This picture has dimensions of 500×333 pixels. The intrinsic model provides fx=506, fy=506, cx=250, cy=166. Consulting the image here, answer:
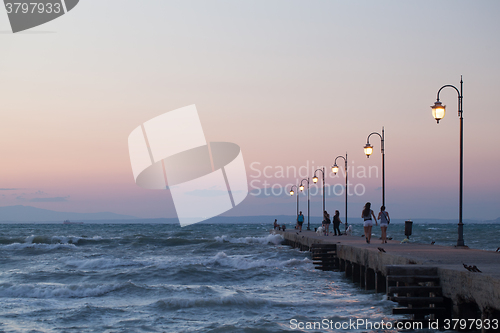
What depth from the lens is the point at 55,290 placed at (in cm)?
1873

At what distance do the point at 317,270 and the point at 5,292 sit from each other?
1314 cm

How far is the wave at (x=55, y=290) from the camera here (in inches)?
718

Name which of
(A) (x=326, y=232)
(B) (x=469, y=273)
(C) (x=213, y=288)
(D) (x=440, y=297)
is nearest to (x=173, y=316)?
(C) (x=213, y=288)

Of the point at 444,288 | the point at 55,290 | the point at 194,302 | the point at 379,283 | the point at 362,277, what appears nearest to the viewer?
the point at 444,288

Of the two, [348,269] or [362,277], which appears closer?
[362,277]

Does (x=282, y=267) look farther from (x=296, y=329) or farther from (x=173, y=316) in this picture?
(x=296, y=329)

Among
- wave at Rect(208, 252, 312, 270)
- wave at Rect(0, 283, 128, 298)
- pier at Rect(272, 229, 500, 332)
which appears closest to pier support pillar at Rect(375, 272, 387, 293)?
pier at Rect(272, 229, 500, 332)

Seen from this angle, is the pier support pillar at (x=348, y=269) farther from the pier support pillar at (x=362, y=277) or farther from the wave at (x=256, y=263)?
the wave at (x=256, y=263)

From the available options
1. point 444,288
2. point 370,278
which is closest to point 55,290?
point 370,278

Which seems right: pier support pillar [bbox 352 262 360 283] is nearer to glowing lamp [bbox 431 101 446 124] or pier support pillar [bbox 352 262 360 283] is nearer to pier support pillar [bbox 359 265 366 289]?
pier support pillar [bbox 359 265 366 289]

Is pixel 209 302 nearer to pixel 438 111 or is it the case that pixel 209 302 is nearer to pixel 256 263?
pixel 438 111

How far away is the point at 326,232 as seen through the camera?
34406 millimetres

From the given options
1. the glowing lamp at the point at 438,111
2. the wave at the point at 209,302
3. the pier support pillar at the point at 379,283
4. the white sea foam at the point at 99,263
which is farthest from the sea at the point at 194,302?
the glowing lamp at the point at 438,111

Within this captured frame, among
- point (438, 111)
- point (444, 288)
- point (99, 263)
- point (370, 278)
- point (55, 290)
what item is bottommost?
point (99, 263)
